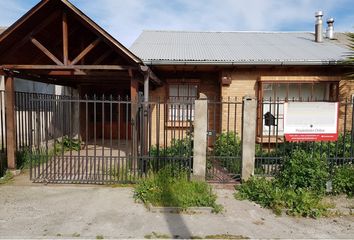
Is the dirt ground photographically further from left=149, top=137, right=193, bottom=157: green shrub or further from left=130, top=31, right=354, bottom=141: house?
left=130, top=31, right=354, bottom=141: house

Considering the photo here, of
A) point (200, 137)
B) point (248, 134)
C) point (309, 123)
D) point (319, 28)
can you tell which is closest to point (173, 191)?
point (200, 137)

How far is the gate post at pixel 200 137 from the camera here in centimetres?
542

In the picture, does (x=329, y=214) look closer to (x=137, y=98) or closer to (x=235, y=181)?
(x=235, y=181)

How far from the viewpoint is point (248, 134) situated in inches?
216

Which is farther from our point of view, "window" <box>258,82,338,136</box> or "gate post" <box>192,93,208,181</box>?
"window" <box>258,82,338,136</box>

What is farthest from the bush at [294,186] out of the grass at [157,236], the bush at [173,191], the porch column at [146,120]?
the porch column at [146,120]

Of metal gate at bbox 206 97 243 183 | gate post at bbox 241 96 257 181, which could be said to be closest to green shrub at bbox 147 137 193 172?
metal gate at bbox 206 97 243 183

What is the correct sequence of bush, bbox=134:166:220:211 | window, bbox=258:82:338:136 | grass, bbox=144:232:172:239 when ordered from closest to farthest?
grass, bbox=144:232:172:239 → bush, bbox=134:166:220:211 → window, bbox=258:82:338:136

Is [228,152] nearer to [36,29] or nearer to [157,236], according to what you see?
[157,236]

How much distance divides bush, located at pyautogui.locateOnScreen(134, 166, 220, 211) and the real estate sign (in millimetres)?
2172

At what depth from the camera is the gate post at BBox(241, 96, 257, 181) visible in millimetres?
5484

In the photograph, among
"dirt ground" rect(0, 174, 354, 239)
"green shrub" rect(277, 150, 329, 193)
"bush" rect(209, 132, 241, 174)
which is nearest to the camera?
"dirt ground" rect(0, 174, 354, 239)

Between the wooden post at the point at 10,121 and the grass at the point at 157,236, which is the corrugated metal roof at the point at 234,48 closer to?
the wooden post at the point at 10,121

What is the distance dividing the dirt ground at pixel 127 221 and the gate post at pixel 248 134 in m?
0.88
